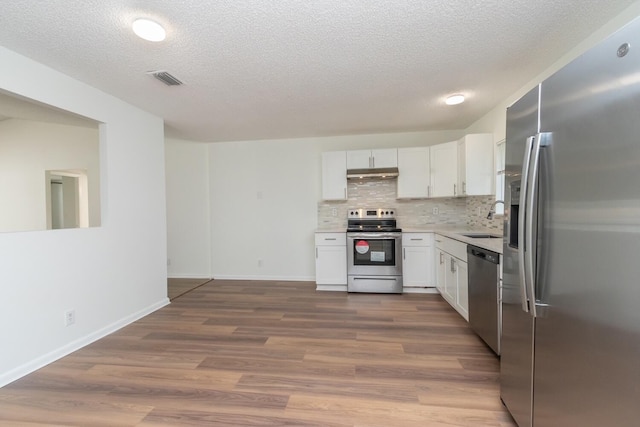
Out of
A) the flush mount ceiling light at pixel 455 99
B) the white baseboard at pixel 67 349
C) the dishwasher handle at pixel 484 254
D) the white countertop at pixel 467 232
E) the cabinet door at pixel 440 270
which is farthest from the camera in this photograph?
the cabinet door at pixel 440 270

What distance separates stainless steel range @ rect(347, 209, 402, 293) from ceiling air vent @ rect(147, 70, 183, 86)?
2715mm

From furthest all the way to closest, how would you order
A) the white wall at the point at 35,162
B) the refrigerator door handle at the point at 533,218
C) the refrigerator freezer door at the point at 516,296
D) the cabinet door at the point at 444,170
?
the cabinet door at the point at 444,170 → the white wall at the point at 35,162 → the refrigerator freezer door at the point at 516,296 → the refrigerator door handle at the point at 533,218

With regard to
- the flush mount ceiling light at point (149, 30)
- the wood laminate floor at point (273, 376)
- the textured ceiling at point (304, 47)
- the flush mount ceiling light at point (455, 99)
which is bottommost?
the wood laminate floor at point (273, 376)

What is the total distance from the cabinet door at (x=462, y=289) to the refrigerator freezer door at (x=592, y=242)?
158 cm

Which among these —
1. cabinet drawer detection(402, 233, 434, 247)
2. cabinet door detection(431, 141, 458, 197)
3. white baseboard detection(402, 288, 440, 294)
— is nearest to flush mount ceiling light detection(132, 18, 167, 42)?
cabinet drawer detection(402, 233, 434, 247)

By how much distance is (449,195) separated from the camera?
3859 mm

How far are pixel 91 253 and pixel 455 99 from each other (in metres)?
3.99

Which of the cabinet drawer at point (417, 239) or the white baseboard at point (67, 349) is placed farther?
the cabinet drawer at point (417, 239)

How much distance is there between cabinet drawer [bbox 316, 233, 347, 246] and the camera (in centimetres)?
403

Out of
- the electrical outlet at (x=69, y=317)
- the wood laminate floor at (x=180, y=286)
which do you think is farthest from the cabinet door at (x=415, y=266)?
the electrical outlet at (x=69, y=317)

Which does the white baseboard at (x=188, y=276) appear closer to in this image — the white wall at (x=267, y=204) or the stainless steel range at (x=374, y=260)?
the white wall at (x=267, y=204)

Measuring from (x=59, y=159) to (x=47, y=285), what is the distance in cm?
180

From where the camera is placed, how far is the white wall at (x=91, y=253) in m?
2.00

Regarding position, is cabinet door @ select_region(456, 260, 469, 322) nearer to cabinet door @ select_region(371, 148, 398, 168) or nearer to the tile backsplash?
the tile backsplash
